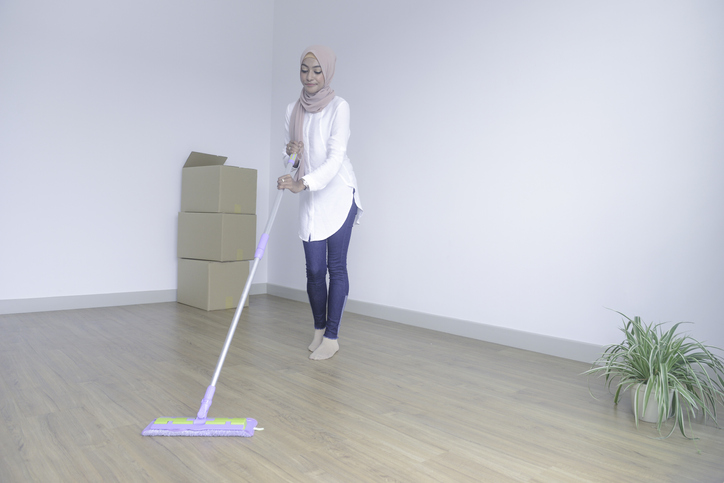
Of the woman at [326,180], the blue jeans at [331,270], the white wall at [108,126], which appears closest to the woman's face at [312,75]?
the woman at [326,180]

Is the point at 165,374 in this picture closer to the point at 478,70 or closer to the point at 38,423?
the point at 38,423

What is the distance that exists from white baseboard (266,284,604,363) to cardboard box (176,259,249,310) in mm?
721

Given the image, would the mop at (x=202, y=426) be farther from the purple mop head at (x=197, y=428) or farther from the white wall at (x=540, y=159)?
the white wall at (x=540, y=159)

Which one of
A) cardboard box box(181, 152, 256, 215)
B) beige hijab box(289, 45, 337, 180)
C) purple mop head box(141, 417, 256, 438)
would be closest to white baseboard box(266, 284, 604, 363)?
cardboard box box(181, 152, 256, 215)

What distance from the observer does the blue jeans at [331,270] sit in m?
2.21

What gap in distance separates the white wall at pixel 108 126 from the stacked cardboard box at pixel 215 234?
22 centimetres

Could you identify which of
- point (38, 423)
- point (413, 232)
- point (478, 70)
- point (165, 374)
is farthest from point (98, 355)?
point (478, 70)

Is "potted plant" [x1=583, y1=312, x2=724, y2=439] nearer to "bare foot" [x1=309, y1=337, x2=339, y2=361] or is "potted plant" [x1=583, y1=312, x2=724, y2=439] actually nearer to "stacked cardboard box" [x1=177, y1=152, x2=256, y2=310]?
"bare foot" [x1=309, y1=337, x2=339, y2=361]

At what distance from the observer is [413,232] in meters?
3.03

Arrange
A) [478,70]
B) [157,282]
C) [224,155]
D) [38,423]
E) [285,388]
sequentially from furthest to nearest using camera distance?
[224,155]
[157,282]
[478,70]
[285,388]
[38,423]

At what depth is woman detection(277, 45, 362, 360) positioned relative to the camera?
2109mm

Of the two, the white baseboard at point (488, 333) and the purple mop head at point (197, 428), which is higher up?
the purple mop head at point (197, 428)

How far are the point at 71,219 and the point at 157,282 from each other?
665mm

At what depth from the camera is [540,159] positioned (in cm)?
245
